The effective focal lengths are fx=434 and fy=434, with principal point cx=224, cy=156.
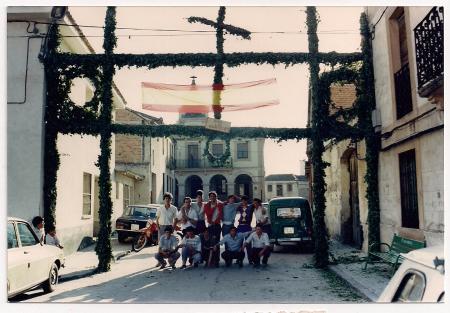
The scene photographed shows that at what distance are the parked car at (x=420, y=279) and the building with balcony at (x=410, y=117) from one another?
4.07 metres

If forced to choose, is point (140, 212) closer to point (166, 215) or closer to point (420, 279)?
point (166, 215)

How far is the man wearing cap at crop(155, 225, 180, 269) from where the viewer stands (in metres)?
11.4

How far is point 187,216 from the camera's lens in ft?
38.8

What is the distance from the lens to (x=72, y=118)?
36.8 ft

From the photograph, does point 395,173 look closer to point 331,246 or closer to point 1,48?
point 331,246

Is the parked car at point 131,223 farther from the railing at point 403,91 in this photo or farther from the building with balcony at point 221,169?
the building with balcony at point 221,169

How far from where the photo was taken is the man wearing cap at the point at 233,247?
11523 millimetres

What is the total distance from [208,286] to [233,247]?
9.14ft

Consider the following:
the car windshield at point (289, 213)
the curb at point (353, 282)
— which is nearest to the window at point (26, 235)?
the curb at point (353, 282)

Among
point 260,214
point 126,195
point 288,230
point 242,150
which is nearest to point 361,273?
point 260,214

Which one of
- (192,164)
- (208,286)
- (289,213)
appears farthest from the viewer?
(192,164)

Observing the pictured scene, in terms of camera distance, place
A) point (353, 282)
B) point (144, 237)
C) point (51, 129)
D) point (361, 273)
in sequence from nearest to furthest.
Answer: point (353, 282) < point (361, 273) < point (51, 129) < point (144, 237)

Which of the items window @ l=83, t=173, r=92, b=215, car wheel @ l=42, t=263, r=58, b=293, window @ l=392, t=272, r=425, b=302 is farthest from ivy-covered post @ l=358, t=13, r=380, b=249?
window @ l=83, t=173, r=92, b=215
